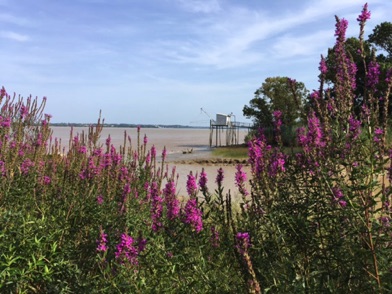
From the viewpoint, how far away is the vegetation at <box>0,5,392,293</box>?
2258 mm

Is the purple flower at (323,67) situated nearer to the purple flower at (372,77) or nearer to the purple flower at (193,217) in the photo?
the purple flower at (372,77)

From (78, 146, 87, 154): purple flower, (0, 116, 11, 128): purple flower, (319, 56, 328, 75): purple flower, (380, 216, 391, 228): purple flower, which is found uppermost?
(319, 56, 328, 75): purple flower

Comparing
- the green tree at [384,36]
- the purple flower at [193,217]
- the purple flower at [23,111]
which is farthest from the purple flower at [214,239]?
the green tree at [384,36]

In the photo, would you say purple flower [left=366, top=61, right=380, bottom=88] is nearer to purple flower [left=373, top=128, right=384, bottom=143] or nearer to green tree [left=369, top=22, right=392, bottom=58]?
purple flower [left=373, top=128, right=384, bottom=143]

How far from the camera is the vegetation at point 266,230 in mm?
2258

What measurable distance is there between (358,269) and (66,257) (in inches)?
95.6

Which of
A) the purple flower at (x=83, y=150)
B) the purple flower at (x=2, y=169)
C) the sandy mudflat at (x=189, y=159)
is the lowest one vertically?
the sandy mudflat at (x=189, y=159)

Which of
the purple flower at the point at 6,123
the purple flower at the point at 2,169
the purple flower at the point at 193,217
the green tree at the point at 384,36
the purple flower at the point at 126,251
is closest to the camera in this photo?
the purple flower at the point at 126,251

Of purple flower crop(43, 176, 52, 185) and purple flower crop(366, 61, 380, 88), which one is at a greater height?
purple flower crop(366, 61, 380, 88)

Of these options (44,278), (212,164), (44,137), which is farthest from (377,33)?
(44,278)

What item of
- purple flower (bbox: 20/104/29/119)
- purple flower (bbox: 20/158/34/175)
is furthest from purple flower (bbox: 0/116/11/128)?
purple flower (bbox: 20/158/34/175)

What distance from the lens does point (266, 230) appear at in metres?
2.75

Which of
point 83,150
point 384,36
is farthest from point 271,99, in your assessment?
point 83,150

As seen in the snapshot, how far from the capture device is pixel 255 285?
1.40 metres
